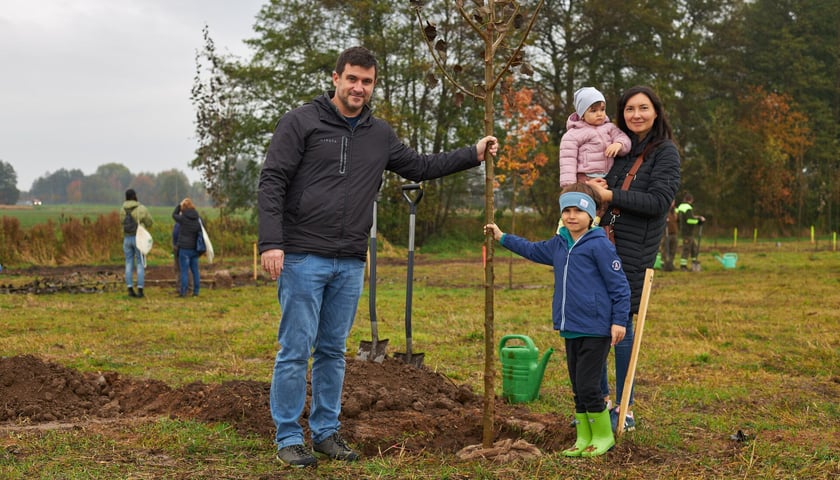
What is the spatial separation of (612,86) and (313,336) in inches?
1301

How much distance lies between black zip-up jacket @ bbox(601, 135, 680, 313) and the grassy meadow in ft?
3.31

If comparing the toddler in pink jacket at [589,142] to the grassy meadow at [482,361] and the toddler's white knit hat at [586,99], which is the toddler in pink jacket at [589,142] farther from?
the grassy meadow at [482,361]

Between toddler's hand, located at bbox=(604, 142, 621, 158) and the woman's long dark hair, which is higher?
the woman's long dark hair

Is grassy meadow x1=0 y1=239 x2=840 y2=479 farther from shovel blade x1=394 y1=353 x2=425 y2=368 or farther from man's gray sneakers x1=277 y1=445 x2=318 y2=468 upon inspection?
shovel blade x1=394 y1=353 x2=425 y2=368

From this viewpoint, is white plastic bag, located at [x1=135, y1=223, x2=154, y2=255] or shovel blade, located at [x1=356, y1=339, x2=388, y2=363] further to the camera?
white plastic bag, located at [x1=135, y1=223, x2=154, y2=255]

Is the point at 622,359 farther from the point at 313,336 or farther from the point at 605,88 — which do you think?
the point at 605,88

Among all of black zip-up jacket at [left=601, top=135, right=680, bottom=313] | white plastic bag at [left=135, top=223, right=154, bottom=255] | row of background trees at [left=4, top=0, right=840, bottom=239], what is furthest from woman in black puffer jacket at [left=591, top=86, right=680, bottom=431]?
row of background trees at [left=4, top=0, right=840, bottom=239]

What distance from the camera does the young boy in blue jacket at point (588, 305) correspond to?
4402 mm

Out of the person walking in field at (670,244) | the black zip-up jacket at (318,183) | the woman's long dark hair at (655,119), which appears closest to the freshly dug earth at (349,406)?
the black zip-up jacket at (318,183)

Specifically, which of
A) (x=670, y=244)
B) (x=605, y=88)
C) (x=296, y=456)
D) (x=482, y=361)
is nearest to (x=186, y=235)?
(x=482, y=361)

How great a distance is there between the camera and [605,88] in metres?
35.2

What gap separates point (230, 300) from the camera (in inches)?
538

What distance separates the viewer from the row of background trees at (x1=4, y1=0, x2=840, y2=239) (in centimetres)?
2956

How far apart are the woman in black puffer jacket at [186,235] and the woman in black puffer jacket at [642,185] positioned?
10098 mm
